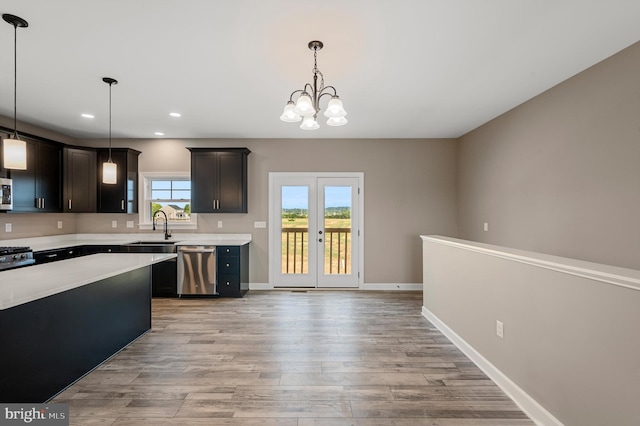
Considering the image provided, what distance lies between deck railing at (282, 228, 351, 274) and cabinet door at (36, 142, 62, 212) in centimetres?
355

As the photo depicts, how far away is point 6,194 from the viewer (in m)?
3.62

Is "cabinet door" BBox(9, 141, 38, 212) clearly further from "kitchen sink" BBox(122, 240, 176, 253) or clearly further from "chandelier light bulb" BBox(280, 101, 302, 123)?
"chandelier light bulb" BBox(280, 101, 302, 123)

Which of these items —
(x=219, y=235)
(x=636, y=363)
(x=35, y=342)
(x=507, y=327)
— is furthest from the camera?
(x=219, y=235)

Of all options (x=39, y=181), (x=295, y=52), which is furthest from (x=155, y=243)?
(x=295, y=52)

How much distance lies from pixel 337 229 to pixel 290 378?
2999 mm

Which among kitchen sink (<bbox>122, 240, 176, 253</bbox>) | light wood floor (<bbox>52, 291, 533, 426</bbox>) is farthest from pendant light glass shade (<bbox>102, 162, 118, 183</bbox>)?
light wood floor (<bbox>52, 291, 533, 426</bbox>)

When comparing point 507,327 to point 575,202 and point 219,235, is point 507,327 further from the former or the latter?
point 219,235

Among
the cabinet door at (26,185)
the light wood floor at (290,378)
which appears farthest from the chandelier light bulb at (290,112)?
the cabinet door at (26,185)

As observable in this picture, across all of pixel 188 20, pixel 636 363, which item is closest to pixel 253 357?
pixel 636 363

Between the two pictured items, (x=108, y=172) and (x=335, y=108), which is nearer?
(x=335, y=108)

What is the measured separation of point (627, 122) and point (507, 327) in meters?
1.90

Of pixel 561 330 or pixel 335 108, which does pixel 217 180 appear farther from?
pixel 561 330

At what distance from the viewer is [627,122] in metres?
2.29

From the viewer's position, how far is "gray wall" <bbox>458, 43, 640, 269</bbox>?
229 centimetres
